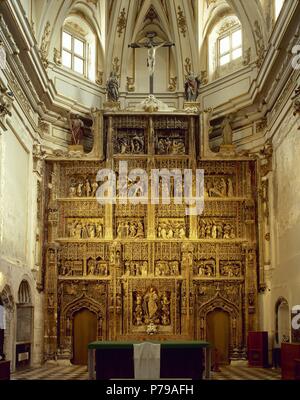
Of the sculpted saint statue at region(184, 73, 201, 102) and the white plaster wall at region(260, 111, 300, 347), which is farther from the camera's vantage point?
the sculpted saint statue at region(184, 73, 201, 102)

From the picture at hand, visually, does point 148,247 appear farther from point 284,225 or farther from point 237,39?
point 237,39

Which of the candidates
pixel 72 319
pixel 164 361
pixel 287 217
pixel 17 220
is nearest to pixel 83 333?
pixel 72 319

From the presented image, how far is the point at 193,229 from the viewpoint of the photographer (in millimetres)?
26625

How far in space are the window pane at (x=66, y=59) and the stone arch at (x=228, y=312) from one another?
35.7ft

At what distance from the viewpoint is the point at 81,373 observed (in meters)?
22.3

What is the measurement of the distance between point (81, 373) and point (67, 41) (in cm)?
1354

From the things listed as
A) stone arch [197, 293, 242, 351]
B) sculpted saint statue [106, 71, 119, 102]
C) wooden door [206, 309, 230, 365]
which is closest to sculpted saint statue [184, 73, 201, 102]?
sculpted saint statue [106, 71, 119, 102]

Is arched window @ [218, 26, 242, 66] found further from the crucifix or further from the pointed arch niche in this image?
the crucifix

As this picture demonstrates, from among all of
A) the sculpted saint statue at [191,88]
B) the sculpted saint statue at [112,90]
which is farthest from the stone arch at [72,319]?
the sculpted saint statue at [191,88]

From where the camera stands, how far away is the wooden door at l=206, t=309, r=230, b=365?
25812 mm
